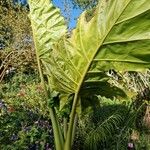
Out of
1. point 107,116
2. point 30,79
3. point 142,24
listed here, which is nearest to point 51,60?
point 142,24

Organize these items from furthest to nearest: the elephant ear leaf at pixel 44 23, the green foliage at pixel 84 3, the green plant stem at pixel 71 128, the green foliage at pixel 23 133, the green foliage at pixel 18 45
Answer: the green foliage at pixel 84 3 < the green foliage at pixel 18 45 < the green foliage at pixel 23 133 < the elephant ear leaf at pixel 44 23 < the green plant stem at pixel 71 128

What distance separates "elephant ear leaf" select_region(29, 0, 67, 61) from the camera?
20.6 ft

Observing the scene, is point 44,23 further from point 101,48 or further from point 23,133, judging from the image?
point 101,48

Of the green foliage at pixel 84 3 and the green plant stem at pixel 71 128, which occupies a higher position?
the green foliage at pixel 84 3

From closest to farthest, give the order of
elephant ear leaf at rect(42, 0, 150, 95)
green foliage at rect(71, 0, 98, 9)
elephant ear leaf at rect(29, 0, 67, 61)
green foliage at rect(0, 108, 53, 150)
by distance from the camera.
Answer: elephant ear leaf at rect(42, 0, 150, 95), elephant ear leaf at rect(29, 0, 67, 61), green foliage at rect(0, 108, 53, 150), green foliage at rect(71, 0, 98, 9)

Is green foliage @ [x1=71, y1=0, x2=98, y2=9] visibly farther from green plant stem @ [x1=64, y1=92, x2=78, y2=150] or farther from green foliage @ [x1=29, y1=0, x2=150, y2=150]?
green plant stem @ [x1=64, y1=92, x2=78, y2=150]

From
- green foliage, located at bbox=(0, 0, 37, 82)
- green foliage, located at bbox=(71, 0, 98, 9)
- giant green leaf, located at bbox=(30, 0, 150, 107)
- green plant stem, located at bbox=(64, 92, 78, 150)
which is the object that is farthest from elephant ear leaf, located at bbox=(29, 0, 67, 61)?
green foliage, located at bbox=(71, 0, 98, 9)

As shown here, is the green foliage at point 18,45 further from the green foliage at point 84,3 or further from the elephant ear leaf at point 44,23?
the green foliage at point 84,3

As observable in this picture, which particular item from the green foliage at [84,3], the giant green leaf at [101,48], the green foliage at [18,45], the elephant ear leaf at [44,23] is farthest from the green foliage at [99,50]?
the green foliage at [84,3]

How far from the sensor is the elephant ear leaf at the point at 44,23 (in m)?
6.27

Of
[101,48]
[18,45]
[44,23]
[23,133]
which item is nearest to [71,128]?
[23,133]

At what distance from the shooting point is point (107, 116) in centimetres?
790

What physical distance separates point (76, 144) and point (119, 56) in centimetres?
277

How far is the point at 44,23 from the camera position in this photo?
6.31m
